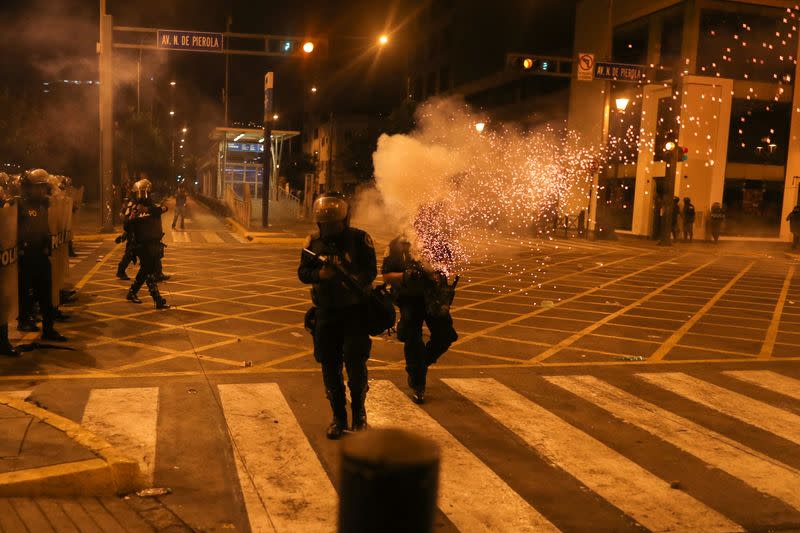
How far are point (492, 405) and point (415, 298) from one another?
1.14m

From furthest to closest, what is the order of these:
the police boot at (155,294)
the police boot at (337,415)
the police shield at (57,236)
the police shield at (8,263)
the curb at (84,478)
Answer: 1. the police boot at (155,294)
2. the police shield at (57,236)
3. the police shield at (8,263)
4. the police boot at (337,415)
5. the curb at (84,478)

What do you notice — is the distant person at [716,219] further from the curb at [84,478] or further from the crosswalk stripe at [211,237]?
the curb at [84,478]

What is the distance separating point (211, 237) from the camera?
24656mm

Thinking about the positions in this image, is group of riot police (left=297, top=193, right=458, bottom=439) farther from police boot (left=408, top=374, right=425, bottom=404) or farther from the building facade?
the building facade

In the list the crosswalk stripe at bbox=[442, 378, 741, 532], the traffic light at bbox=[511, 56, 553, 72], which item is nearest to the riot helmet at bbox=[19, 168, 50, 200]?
the crosswalk stripe at bbox=[442, 378, 741, 532]

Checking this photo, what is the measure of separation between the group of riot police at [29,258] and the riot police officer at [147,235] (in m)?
1.55

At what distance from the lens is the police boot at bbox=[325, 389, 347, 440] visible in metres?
5.45

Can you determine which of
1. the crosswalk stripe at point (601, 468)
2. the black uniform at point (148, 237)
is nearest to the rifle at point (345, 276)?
the crosswalk stripe at point (601, 468)

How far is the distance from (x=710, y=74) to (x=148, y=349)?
2629 cm

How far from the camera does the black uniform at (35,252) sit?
26.2ft

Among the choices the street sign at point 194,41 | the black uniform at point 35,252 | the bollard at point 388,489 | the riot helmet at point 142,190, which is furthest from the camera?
the street sign at point 194,41

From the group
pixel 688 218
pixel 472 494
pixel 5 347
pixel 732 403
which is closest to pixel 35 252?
pixel 5 347

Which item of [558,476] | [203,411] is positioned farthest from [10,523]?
[558,476]

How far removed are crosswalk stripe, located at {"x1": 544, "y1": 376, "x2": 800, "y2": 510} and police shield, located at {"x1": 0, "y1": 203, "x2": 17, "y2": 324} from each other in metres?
5.32
